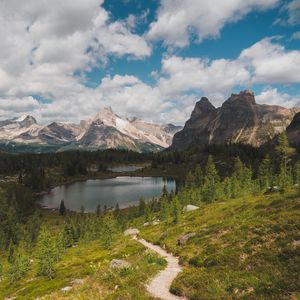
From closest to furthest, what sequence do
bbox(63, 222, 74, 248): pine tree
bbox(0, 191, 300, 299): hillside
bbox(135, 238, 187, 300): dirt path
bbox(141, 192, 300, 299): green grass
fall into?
1. bbox(141, 192, 300, 299): green grass
2. bbox(0, 191, 300, 299): hillside
3. bbox(135, 238, 187, 300): dirt path
4. bbox(63, 222, 74, 248): pine tree

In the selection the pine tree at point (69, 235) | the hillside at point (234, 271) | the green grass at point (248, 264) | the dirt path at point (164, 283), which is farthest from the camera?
the pine tree at point (69, 235)

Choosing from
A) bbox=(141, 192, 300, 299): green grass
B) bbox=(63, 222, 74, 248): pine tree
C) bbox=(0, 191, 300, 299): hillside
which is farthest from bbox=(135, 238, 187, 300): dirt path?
bbox=(63, 222, 74, 248): pine tree

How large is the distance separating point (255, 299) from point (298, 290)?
2361mm

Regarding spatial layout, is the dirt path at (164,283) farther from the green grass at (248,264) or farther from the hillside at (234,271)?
the green grass at (248,264)

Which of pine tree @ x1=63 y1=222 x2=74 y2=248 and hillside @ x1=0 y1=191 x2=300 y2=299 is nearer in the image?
hillside @ x1=0 y1=191 x2=300 y2=299

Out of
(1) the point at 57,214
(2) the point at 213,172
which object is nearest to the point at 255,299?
(2) the point at 213,172

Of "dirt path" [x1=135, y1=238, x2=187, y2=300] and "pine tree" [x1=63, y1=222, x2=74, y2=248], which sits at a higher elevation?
"dirt path" [x1=135, y1=238, x2=187, y2=300]

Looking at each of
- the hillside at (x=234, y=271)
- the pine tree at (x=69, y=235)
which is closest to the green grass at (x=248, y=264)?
the hillside at (x=234, y=271)

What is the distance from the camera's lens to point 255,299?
15.5 metres

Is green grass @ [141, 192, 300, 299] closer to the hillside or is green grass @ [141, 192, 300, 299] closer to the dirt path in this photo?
the hillside

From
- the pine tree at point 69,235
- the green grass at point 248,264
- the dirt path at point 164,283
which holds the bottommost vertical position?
the pine tree at point 69,235

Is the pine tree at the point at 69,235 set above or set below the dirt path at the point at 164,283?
below

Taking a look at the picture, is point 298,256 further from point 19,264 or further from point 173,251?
point 19,264

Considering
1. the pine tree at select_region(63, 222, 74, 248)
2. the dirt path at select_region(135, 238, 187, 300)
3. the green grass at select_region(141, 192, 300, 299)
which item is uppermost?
the green grass at select_region(141, 192, 300, 299)
